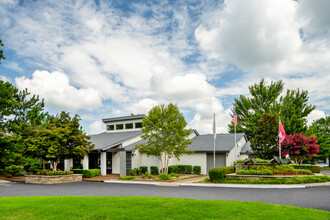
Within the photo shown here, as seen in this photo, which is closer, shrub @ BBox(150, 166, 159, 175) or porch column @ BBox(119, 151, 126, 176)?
porch column @ BBox(119, 151, 126, 176)

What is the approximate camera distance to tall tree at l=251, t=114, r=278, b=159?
29806mm

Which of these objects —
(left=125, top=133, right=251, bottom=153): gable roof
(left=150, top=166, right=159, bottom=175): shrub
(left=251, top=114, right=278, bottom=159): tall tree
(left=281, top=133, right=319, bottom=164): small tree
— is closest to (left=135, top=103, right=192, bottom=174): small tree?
(left=150, top=166, right=159, bottom=175): shrub

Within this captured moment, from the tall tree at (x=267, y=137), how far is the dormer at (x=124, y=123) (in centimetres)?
1425

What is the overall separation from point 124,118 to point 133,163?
9.38m

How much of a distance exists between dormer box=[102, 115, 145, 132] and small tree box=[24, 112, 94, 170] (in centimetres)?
1005

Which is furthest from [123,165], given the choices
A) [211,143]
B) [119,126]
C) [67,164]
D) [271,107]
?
[271,107]

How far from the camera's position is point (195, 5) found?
50.3ft

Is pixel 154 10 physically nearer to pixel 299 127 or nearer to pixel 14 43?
pixel 14 43

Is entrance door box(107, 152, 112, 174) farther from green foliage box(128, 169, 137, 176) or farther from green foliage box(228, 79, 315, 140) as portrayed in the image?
green foliage box(228, 79, 315, 140)

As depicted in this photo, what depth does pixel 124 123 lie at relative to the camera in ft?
115

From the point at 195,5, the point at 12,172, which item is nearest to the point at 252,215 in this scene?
the point at 195,5

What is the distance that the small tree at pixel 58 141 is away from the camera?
21859 millimetres

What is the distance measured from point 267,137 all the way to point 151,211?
82.6 feet

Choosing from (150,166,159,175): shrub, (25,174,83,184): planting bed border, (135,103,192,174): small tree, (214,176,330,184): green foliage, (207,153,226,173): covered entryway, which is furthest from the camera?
(207,153,226,173): covered entryway
